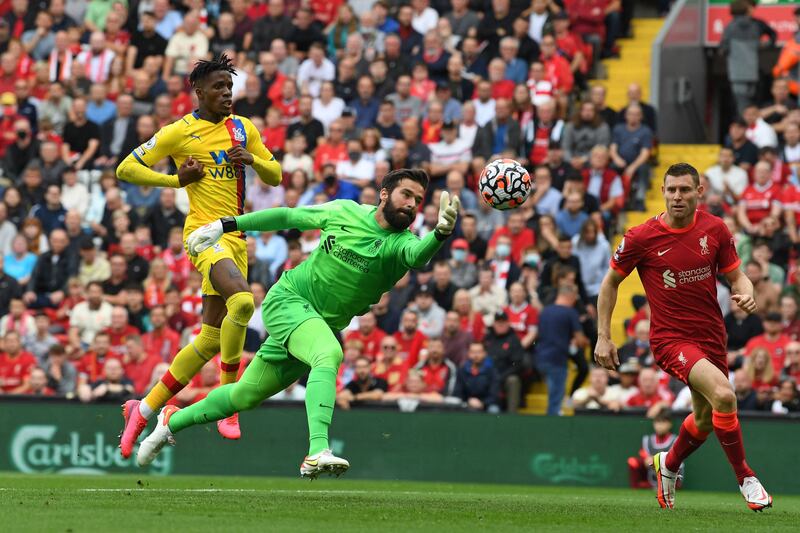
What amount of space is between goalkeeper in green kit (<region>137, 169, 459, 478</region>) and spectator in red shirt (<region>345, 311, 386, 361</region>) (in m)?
7.94

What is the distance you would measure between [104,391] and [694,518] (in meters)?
10.8

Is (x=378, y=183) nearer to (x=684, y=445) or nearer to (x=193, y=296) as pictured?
(x=193, y=296)

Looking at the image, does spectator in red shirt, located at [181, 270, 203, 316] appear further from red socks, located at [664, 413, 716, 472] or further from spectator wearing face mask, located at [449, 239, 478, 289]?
red socks, located at [664, 413, 716, 472]

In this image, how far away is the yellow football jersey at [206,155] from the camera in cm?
1387

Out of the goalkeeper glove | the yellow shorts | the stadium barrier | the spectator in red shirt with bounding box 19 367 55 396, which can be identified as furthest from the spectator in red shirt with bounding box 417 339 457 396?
the goalkeeper glove

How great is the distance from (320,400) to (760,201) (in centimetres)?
1093

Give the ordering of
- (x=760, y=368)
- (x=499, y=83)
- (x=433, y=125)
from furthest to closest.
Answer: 1. (x=499, y=83)
2. (x=433, y=125)
3. (x=760, y=368)

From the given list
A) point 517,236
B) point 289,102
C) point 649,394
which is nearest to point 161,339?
point 517,236

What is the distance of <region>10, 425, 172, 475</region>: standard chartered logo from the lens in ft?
65.7

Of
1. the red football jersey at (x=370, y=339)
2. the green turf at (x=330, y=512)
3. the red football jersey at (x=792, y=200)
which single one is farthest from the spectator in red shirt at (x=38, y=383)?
the red football jersey at (x=792, y=200)

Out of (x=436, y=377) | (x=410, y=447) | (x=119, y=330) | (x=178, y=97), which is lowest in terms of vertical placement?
(x=410, y=447)

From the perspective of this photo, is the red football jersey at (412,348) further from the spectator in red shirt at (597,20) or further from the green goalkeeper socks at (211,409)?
the green goalkeeper socks at (211,409)

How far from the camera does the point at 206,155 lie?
13875mm

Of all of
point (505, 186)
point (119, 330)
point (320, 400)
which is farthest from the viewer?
point (119, 330)
